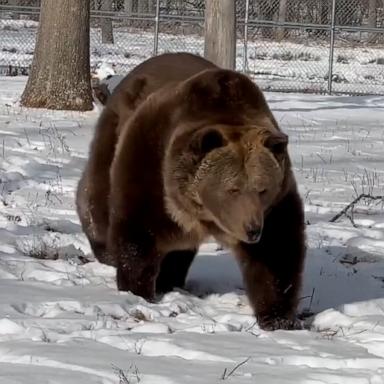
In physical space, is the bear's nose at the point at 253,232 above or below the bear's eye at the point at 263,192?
below

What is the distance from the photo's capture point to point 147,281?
561 cm

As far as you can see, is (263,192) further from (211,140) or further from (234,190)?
(211,140)

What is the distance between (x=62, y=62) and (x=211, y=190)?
9686mm

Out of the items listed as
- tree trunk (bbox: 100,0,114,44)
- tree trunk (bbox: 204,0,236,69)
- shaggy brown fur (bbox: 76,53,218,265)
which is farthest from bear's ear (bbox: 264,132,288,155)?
tree trunk (bbox: 100,0,114,44)

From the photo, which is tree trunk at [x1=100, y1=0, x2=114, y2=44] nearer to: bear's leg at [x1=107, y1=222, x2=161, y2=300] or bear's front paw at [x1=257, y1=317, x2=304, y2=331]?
bear's leg at [x1=107, y1=222, x2=161, y2=300]

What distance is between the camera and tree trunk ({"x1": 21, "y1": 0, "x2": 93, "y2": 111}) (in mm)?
14164

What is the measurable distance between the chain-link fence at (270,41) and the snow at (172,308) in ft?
48.5

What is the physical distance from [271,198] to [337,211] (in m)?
4.04

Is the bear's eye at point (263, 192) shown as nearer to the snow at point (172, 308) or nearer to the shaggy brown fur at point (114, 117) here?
the snow at point (172, 308)

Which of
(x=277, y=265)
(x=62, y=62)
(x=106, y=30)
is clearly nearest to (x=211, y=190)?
(x=277, y=265)

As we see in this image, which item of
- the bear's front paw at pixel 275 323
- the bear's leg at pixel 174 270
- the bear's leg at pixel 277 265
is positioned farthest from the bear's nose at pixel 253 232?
the bear's leg at pixel 174 270

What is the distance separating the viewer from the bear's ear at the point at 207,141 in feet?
15.6

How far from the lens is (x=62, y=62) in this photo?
1419 centimetres

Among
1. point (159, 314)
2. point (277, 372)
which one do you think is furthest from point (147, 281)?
point (277, 372)
